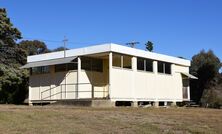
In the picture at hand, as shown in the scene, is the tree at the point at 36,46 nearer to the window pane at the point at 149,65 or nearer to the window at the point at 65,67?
the window at the point at 65,67

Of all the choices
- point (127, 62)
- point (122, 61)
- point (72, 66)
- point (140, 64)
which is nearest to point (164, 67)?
point (140, 64)

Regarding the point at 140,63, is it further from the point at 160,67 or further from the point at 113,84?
the point at 113,84

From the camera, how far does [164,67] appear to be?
127ft

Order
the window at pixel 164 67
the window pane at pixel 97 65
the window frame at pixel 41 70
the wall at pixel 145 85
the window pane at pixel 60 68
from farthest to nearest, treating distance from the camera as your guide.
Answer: the window at pixel 164 67, the window frame at pixel 41 70, the window pane at pixel 60 68, the window pane at pixel 97 65, the wall at pixel 145 85

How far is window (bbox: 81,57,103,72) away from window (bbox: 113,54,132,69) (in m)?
1.91

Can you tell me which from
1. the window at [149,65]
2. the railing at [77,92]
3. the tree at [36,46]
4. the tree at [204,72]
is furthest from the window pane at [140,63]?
the tree at [36,46]

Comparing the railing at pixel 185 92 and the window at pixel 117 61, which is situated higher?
the window at pixel 117 61

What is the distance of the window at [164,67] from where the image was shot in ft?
125

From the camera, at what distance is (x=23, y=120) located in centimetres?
1568

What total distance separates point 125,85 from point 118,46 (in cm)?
318

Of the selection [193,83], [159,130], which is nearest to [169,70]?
[193,83]

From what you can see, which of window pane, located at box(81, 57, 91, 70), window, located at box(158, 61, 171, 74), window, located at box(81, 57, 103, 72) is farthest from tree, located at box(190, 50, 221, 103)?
window pane, located at box(81, 57, 91, 70)

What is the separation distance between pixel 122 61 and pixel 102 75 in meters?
3.15

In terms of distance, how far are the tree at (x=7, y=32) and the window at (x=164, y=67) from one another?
1410cm
